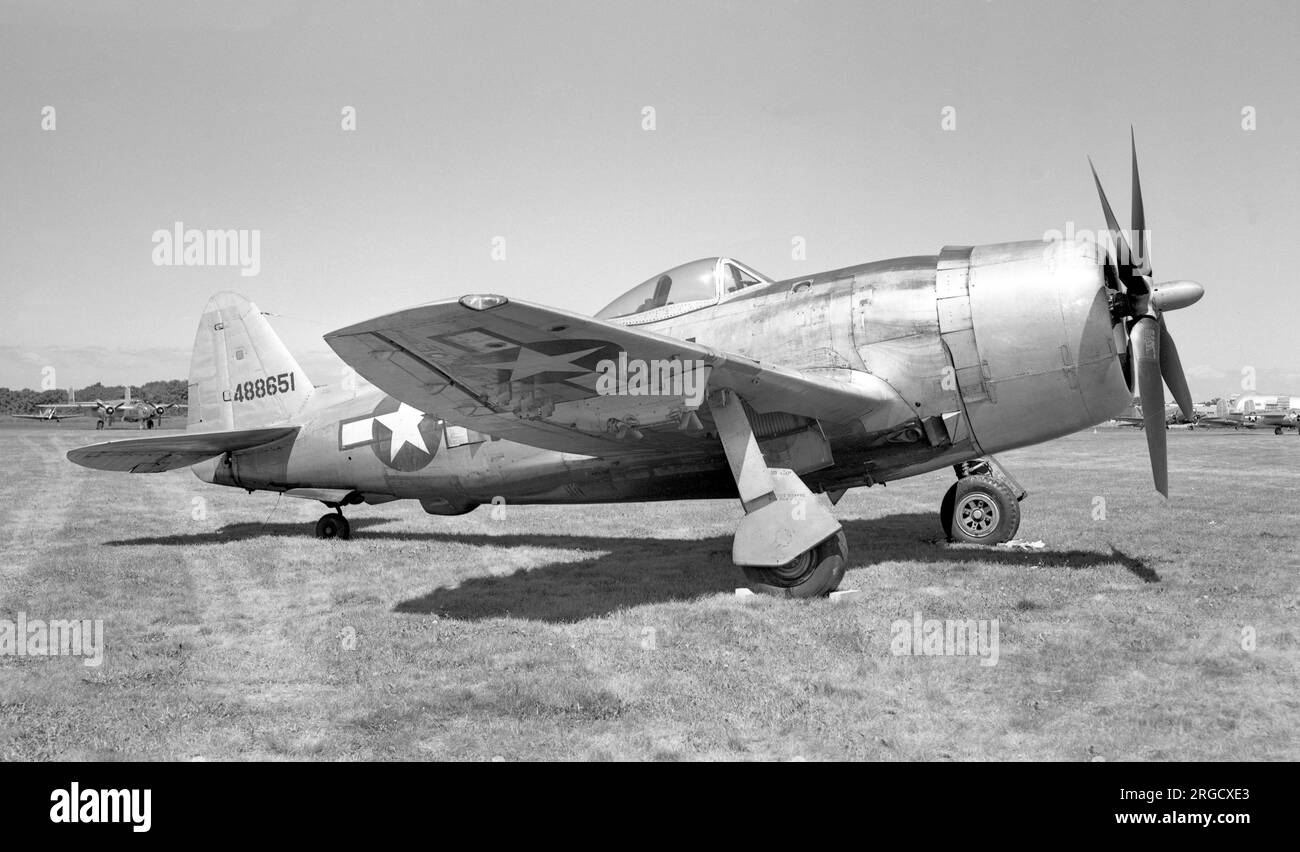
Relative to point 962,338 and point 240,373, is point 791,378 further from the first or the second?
point 240,373

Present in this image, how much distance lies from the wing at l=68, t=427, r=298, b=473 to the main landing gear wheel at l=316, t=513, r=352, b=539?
4.11 feet

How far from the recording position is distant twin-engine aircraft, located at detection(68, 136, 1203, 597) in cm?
613

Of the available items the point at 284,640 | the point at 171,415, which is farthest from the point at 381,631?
the point at 171,415

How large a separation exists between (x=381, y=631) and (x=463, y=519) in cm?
678

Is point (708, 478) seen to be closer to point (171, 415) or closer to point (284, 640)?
point (284, 640)

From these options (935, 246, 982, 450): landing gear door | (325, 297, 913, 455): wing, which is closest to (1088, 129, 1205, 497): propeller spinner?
(935, 246, 982, 450): landing gear door

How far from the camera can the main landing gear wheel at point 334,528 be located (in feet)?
35.9

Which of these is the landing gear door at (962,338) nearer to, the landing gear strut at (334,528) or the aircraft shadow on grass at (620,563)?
the aircraft shadow on grass at (620,563)

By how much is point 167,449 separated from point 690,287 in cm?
699

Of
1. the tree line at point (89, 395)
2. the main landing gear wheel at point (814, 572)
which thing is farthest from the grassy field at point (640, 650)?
the tree line at point (89, 395)

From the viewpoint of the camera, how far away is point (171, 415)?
86000mm

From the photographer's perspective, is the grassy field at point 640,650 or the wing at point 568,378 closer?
the grassy field at point 640,650

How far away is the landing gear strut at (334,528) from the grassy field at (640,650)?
579 millimetres

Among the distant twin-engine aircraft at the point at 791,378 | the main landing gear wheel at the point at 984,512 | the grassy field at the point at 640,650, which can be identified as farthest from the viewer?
the main landing gear wheel at the point at 984,512
